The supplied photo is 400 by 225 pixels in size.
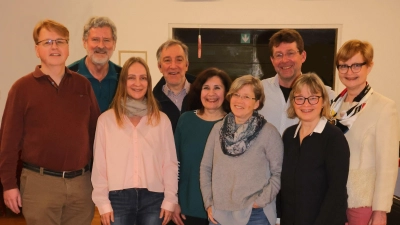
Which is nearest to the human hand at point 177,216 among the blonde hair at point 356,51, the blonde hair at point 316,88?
the blonde hair at point 316,88

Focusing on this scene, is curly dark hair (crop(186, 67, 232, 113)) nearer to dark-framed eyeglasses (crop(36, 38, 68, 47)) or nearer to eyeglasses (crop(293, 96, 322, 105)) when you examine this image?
eyeglasses (crop(293, 96, 322, 105))

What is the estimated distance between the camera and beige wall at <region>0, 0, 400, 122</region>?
16.0 feet

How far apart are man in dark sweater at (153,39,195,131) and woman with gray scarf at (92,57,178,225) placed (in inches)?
14.7

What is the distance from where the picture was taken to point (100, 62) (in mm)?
2793

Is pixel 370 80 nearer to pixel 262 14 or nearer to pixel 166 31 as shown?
pixel 262 14

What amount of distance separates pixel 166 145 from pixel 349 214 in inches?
41.7

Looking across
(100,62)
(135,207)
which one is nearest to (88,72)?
(100,62)

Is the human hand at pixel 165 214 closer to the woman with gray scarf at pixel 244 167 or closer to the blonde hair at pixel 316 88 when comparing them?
the woman with gray scarf at pixel 244 167

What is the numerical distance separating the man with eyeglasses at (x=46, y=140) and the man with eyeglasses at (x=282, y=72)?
120 centimetres

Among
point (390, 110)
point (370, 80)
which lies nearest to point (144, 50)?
point (370, 80)

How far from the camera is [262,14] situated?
4934 mm

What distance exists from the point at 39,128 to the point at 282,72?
156 cm

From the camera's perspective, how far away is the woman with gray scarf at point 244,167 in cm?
202

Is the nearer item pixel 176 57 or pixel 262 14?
pixel 176 57
